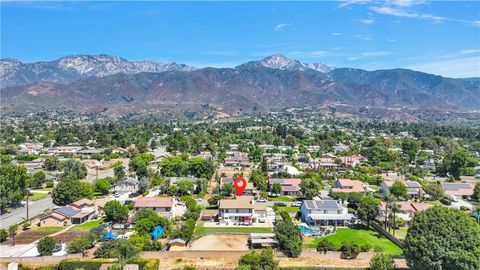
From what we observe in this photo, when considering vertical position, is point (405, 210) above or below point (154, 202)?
below

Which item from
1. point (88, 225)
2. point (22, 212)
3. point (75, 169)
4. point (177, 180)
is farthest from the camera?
point (75, 169)

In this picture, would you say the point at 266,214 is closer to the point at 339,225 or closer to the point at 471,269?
the point at 339,225

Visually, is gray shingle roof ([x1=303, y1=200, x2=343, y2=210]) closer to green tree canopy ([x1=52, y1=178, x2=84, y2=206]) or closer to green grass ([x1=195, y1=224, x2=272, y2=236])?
green grass ([x1=195, y1=224, x2=272, y2=236])

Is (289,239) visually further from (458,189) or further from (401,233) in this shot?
(458,189)

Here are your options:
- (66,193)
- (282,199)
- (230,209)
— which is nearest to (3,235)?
(66,193)

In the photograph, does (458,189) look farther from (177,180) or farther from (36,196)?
(36,196)

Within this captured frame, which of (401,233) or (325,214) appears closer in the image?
(401,233)

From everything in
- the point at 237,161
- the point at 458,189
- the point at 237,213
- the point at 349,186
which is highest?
the point at 237,161

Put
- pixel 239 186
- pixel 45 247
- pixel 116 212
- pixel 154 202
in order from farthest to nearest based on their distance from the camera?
pixel 239 186 → pixel 154 202 → pixel 116 212 → pixel 45 247
